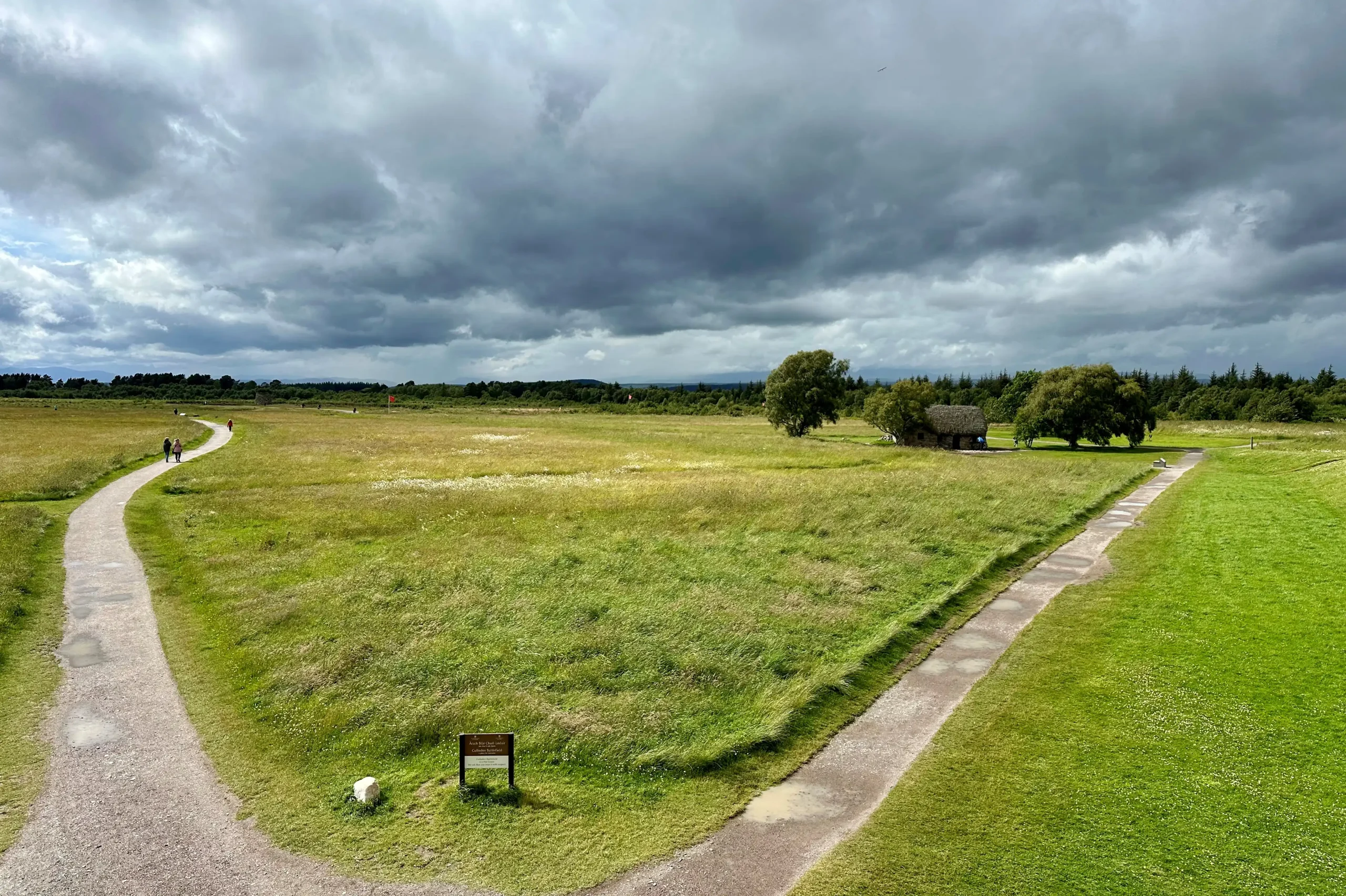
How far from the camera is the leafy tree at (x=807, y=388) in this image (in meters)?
81.8

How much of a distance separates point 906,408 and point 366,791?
7193cm

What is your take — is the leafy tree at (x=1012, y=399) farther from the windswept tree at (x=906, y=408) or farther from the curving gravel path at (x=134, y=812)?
the curving gravel path at (x=134, y=812)

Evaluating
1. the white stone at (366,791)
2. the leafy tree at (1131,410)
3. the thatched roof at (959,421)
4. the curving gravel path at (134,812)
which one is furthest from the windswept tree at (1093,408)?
the curving gravel path at (134,812)

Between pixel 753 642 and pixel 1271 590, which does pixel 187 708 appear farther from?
pixel 1271 590

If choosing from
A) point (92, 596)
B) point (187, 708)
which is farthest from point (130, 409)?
point (187, 708)

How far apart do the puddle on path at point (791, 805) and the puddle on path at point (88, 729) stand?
9.93 metres

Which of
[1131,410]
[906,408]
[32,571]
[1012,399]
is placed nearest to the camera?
[32,571]

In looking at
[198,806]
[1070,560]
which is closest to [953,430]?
[1070,560]

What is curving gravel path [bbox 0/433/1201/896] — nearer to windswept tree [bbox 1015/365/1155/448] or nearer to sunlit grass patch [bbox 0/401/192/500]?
sunlit grass patch [bbox 0/401/192/500]

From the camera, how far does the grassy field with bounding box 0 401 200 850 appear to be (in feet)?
32.7

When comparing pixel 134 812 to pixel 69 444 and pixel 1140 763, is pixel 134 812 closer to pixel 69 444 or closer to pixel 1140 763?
pixel 1140 763

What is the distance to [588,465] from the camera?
50375mm

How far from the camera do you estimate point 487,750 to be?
898cm

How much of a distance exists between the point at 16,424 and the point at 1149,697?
107 metres
